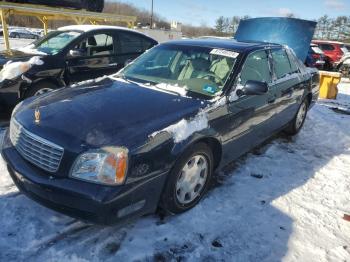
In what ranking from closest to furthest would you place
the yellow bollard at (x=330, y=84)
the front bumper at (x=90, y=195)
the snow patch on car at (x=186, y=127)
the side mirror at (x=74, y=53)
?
the front bumper at (x=90, y=195), the snow patch on car at (x=186, y=127), the side mirror at (x=74, y=53), the yellow bollard at (x=330, y=84)

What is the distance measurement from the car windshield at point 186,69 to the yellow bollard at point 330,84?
6.83 metres

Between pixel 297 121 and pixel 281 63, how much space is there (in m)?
1.37

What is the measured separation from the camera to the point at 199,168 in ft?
11.0

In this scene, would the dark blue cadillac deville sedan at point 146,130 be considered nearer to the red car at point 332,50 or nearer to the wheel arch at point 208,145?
the wheel arch at point 208,145

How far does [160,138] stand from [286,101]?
9.30 feet

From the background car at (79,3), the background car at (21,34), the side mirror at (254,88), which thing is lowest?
the background car at (21,34)

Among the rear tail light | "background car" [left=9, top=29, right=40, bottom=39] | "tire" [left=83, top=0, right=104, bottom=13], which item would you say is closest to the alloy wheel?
"tire" [left=83, top=0, right=104, bottom=13]

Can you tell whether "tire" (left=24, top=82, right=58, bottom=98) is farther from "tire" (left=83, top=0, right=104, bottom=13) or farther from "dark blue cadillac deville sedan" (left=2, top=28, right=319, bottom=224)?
"tire" (left=83, top=0, right=104, bottom=13)

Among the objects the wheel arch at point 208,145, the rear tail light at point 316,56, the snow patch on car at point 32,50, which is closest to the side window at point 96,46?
the snow patch on car at point 32,50

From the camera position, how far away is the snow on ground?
8.99ft

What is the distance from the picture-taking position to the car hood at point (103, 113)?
2621mm

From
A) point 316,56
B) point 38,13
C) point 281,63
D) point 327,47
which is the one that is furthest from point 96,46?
point 327,47

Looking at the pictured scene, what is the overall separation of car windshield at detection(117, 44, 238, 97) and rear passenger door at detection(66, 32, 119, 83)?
211 cm

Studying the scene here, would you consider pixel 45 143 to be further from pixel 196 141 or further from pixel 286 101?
pixel 286 101
